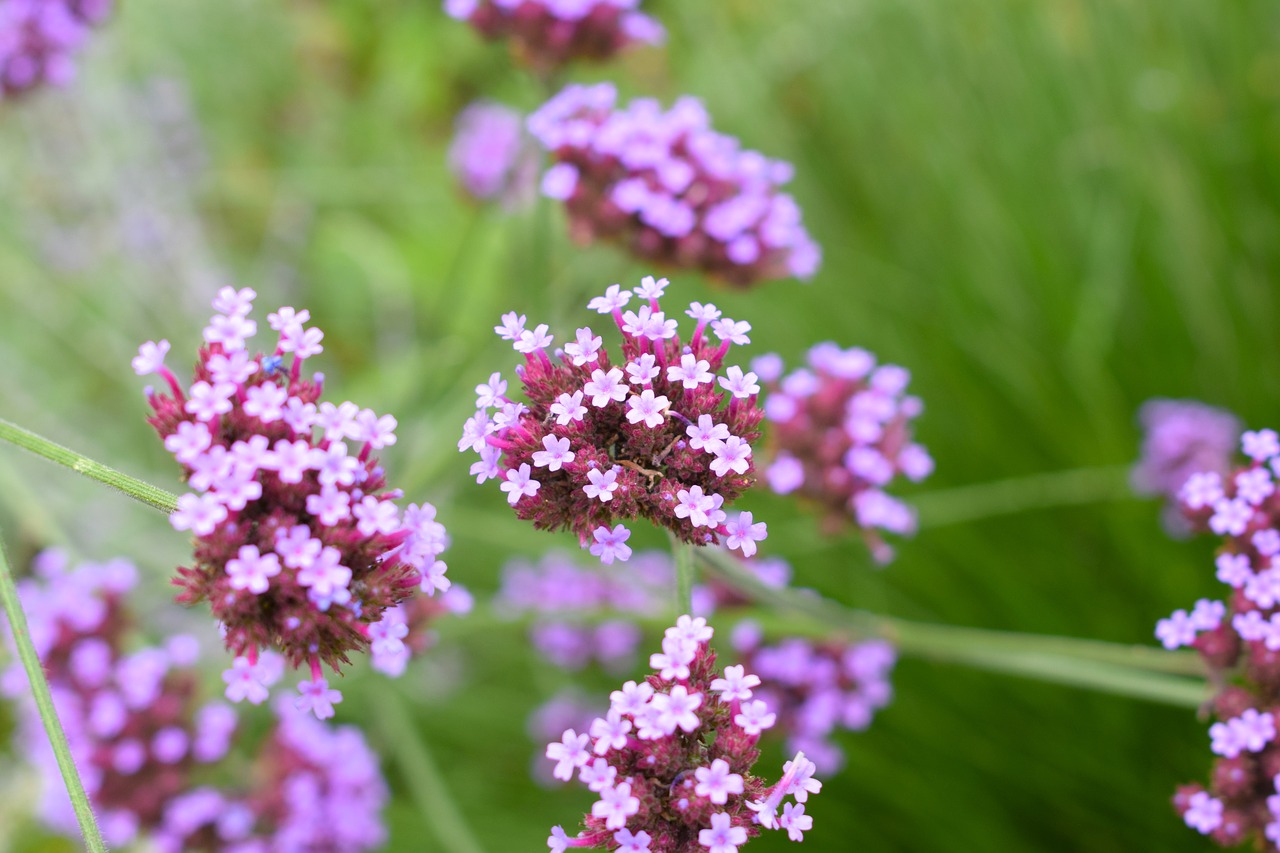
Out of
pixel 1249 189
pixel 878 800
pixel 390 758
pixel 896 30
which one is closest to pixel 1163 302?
pixel 1249 189

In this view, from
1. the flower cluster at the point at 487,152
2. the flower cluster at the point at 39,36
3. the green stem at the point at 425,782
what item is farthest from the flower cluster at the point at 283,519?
the flower cluster at the point at 487,152

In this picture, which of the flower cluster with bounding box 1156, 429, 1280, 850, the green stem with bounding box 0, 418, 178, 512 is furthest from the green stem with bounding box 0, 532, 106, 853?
the flower cluster with bounding box 1156, 429, 1280, 850

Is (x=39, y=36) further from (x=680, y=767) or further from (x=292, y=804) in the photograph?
(x=680, y=767)

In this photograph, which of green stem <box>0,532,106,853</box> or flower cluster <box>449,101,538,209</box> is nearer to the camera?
green stem <box>0,532,106,853</box>

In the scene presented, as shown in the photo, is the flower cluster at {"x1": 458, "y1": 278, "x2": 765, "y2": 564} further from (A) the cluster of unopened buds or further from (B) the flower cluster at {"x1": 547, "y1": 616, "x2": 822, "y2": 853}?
(A) the cluster of unopened buds

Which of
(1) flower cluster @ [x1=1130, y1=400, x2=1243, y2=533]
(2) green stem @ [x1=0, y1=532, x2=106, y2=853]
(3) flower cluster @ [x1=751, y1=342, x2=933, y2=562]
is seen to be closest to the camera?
(2) green stem @ [x1=0, y1=532, x2=106, y2=853]

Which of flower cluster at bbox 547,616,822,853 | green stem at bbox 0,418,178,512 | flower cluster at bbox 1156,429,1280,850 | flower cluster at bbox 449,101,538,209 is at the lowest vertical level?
flower cluster at bbox 547,616,822,853

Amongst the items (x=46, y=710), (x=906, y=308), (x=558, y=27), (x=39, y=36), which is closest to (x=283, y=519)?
(x=46, y=710)
